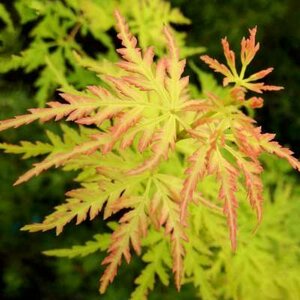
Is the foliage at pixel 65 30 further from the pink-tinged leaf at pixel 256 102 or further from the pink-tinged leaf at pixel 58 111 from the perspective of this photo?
the pink-tinged leaf at pixel 256 102

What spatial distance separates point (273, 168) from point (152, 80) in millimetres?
1585

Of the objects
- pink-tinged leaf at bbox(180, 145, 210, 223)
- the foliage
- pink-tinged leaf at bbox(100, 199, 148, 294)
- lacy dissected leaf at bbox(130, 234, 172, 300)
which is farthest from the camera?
the foliage

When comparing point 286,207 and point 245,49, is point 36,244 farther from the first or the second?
point 245,49

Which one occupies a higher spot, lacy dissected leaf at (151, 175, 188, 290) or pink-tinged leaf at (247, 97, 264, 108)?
pink-tinged leaf at (247, 97, 264, 108)

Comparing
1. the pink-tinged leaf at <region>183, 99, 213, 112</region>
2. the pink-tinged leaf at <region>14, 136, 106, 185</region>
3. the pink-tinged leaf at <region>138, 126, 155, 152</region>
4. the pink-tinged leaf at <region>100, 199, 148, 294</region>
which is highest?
the pink-tinged leaf at <region>183, 99, 213, 112</region>

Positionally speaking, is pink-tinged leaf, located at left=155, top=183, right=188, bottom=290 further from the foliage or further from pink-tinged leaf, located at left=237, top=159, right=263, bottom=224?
the foliage

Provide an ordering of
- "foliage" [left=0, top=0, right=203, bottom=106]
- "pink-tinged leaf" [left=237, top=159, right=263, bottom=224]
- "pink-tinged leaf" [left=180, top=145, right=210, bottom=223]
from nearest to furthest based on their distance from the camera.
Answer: "pink-tinged leaf" [left=180, top=145, right=210, bottom=223], "pink-tinged leaf" [left=237, top=159, right=263, bottom=224], "foliage" [left=0, top=0, right=203, bottom=106]

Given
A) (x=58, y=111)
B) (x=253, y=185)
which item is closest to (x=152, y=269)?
(x=253, y=185)

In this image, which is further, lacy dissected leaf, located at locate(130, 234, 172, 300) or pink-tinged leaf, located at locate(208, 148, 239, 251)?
lacy dissected leaf, located at locate(130, 234, 172, 300)

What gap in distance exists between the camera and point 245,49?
120 cm

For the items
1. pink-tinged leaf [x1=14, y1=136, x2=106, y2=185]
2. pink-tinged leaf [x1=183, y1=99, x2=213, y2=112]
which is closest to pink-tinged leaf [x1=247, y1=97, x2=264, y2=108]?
pink-tinged leaf [x1=183, y1=99, x2=213, y2=112]

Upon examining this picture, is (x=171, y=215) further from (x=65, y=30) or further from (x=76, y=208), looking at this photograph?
(x=65, y=30)

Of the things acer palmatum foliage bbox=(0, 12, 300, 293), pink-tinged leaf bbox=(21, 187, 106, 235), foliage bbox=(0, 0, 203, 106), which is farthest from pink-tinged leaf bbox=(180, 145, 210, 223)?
foliage bbox=(0, 0, 203, 106)

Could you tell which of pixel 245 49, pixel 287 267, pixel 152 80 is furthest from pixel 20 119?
pixel 287 267
